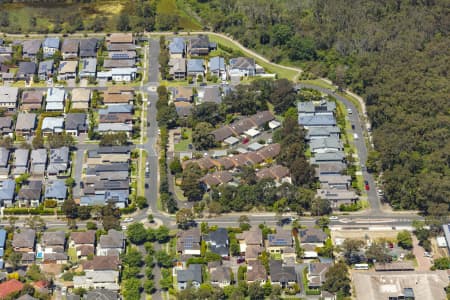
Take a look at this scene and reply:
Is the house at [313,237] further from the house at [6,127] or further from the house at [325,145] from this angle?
the house at [6,127]

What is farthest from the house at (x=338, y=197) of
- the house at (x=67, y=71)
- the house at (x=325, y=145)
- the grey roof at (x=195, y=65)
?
the house at (x=67, y=71)

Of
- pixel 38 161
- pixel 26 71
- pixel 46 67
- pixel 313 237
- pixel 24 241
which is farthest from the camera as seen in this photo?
pixel 46 67

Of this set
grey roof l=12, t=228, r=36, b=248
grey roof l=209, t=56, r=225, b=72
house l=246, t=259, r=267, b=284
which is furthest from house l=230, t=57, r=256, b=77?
grey roof l=12, t=228, r=36, b=248

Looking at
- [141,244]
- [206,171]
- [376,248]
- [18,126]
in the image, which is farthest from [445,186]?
[18,126]

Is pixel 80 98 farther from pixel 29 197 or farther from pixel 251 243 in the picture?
pixel 251 243

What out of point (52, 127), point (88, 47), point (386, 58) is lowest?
point (52, 127)

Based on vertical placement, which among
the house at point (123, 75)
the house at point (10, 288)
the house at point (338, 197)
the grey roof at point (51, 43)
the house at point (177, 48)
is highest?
the grey roof at point (51, 43)

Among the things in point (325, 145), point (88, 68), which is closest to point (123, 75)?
point (88, 68)
